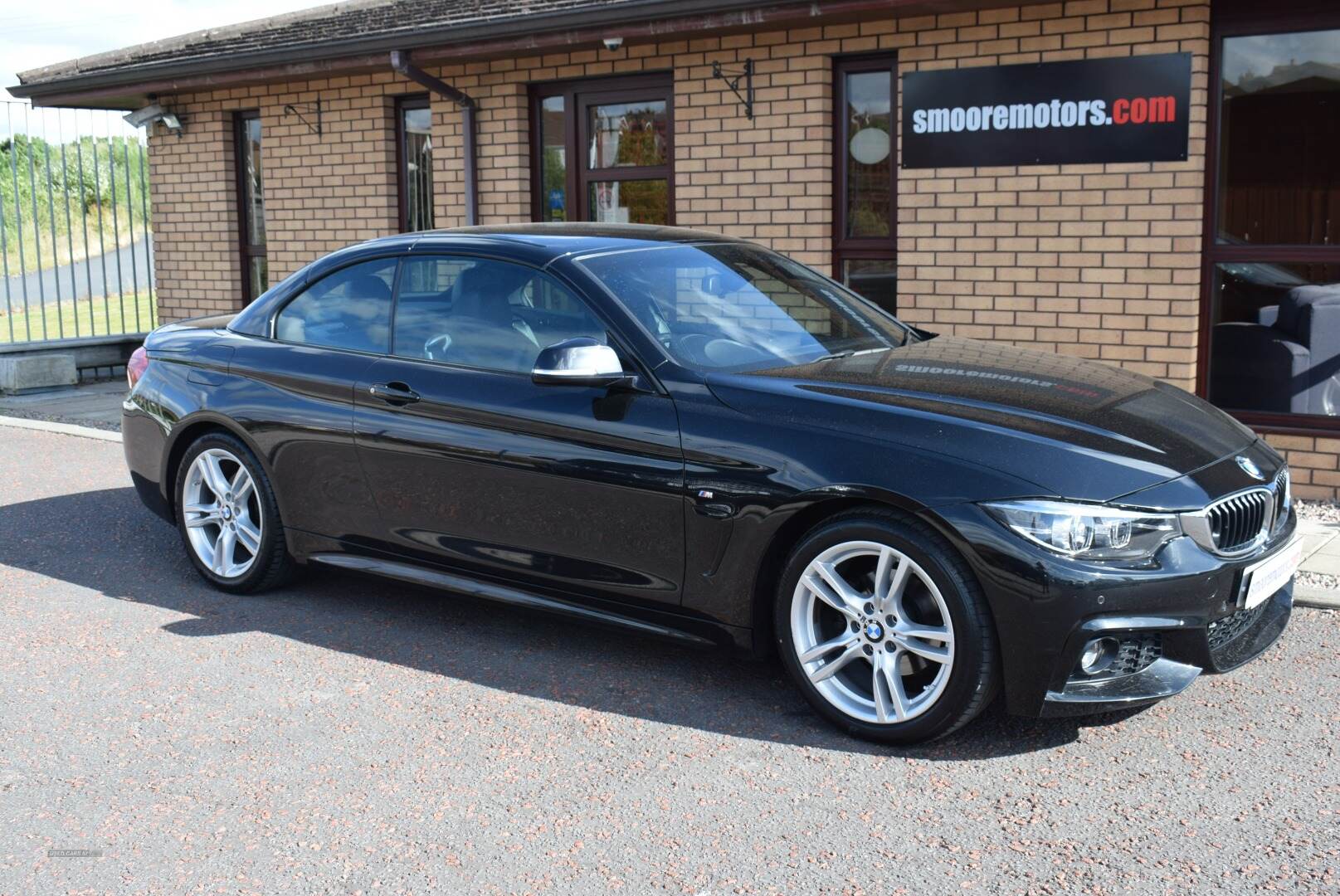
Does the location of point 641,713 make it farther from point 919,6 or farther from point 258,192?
point 258,192

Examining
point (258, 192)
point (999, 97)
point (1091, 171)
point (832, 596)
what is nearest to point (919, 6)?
point (999, 97)

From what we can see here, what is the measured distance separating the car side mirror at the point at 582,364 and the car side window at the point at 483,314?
188 millimetres

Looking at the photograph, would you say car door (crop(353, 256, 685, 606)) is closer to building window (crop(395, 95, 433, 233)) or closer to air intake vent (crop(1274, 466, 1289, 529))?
air intake vent (crop(1274, 466, 1289, 529))

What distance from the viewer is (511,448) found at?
492cm

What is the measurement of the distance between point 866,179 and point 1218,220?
2293mm

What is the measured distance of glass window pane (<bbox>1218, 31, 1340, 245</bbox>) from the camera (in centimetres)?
739

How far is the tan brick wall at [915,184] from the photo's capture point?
25.7 feet

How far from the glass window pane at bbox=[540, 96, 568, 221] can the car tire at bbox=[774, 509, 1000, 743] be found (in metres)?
6.80

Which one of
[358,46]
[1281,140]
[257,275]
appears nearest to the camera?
[1281,140]

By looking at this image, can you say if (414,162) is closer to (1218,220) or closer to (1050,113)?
(1050,113)

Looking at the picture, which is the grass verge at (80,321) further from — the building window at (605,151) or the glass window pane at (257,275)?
the building window at (605,151)

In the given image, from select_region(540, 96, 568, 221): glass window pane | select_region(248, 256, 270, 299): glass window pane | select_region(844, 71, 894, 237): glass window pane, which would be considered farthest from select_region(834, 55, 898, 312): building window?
select_region(248, 256, 270, 299): glass window pane

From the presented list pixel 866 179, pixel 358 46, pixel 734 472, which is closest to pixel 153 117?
pixel 358 46

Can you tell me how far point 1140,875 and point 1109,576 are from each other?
2.81 feet
